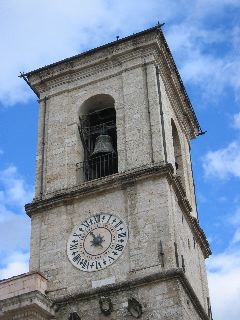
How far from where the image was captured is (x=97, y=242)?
1844cm

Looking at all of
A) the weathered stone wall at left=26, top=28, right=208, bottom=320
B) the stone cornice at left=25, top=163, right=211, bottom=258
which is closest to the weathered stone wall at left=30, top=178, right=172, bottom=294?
the weathered stone wall at left=26, top=28, right=208, bottom=320

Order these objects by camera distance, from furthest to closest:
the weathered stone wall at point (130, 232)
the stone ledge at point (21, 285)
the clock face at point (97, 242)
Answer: the clock face at point (97, 242) < the weathered stone wall at point (130, 232) < the stone ledge at point (21, 285)

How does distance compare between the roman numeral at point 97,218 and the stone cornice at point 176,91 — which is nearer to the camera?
the roman numeral at point 97,218

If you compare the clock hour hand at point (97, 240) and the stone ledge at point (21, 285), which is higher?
the clock hour hand at point (97, 240)

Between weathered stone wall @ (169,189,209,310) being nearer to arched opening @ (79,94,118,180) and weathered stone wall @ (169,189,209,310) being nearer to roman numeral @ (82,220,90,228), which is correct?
roman numeral @ (82,220,90,228)

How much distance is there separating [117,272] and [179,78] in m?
8.44

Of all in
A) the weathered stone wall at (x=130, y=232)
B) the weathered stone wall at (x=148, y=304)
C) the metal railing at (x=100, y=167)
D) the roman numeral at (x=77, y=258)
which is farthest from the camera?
the metal railing at (x=100, y=167)

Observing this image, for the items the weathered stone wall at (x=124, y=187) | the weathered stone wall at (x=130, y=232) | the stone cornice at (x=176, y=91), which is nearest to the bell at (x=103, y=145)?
the weathered stone wall at (x=124, y=187)

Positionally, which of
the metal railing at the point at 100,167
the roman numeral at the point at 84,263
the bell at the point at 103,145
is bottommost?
the roman numeral at the point at 84,263

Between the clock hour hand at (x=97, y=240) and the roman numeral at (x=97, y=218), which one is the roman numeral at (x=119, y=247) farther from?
the roman numeral at (x=97, y=218)

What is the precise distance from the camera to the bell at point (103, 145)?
68.1 ft

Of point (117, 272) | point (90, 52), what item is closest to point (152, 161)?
point (117, 272)

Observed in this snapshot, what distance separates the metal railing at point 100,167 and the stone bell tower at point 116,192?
1.2 inches

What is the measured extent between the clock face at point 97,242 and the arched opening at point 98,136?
2.18m
